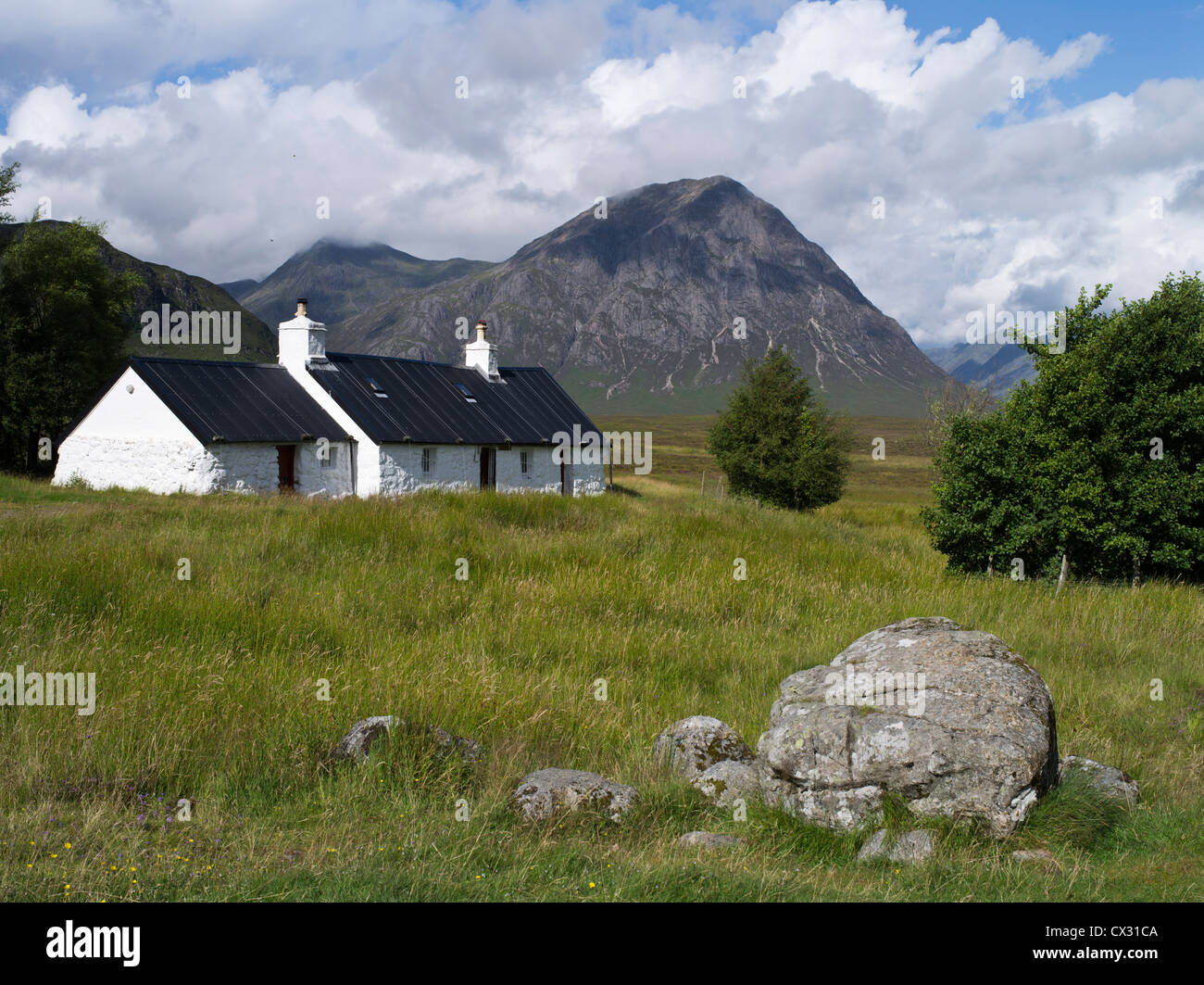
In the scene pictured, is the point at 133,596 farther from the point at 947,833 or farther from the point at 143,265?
the point at 143,265

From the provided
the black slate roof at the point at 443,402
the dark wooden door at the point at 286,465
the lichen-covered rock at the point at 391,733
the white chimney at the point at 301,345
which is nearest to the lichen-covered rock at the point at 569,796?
the lichen-covered rock at the point at 391,733

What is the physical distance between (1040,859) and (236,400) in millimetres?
28118

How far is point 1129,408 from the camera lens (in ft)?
49.6

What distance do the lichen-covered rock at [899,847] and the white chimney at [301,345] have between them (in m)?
29.0

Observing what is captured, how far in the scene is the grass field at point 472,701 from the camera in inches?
170

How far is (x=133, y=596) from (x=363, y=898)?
6.78 meters

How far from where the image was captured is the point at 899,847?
4996 millimetres

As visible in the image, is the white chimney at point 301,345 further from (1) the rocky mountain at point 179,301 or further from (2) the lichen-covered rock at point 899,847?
(1) the rocky mountain at point 179,301

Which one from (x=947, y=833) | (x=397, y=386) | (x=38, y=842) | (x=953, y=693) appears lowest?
(x=947, y=833)

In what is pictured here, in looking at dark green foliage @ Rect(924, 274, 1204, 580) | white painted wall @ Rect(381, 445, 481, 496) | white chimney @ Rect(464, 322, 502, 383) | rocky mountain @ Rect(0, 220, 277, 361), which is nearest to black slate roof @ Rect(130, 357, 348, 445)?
white painted wall @ Rect(381, 445, 481, 496)

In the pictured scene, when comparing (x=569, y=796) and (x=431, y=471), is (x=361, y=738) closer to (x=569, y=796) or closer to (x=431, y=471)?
(x=569, y=796)
